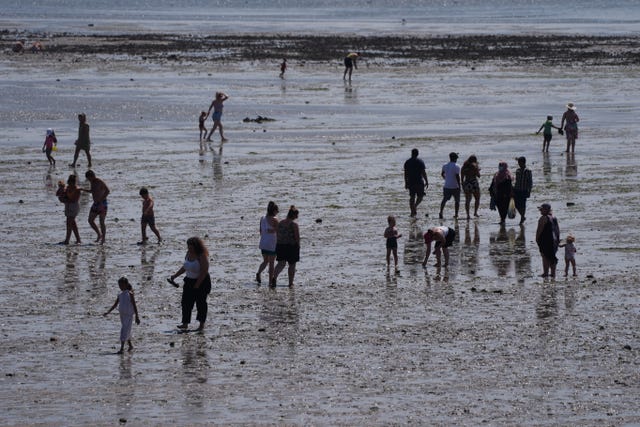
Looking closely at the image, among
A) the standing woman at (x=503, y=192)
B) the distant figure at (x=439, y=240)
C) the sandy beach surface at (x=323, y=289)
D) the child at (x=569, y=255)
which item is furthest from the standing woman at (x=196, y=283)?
the standing woman at (x=503, y=192)

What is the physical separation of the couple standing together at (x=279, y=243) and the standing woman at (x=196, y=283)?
8.78 ft

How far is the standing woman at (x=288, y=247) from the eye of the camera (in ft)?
67.7

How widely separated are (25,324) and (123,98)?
34162 millimetres

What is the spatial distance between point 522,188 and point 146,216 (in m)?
7.07

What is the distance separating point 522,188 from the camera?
26.0 meters

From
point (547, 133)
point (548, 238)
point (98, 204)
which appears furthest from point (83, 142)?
point (548, 238)

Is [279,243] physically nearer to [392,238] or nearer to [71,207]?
[392,238]

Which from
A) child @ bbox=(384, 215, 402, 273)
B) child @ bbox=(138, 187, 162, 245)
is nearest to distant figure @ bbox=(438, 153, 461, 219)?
child @ bbox=(384, 215, 402, 273)

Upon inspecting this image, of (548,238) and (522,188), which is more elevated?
(522,188)

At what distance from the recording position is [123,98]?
51.8m

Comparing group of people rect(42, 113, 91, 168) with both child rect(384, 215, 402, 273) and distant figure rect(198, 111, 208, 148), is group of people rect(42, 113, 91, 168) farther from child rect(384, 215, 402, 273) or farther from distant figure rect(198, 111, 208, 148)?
child rect(384, 215, 402, 273)

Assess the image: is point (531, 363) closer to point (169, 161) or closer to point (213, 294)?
point (213, 294)

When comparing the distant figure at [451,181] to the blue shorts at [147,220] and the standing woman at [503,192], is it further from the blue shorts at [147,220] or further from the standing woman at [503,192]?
the blue shorts at [147,220]

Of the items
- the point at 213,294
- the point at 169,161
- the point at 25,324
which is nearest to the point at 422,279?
the point at 213,294
